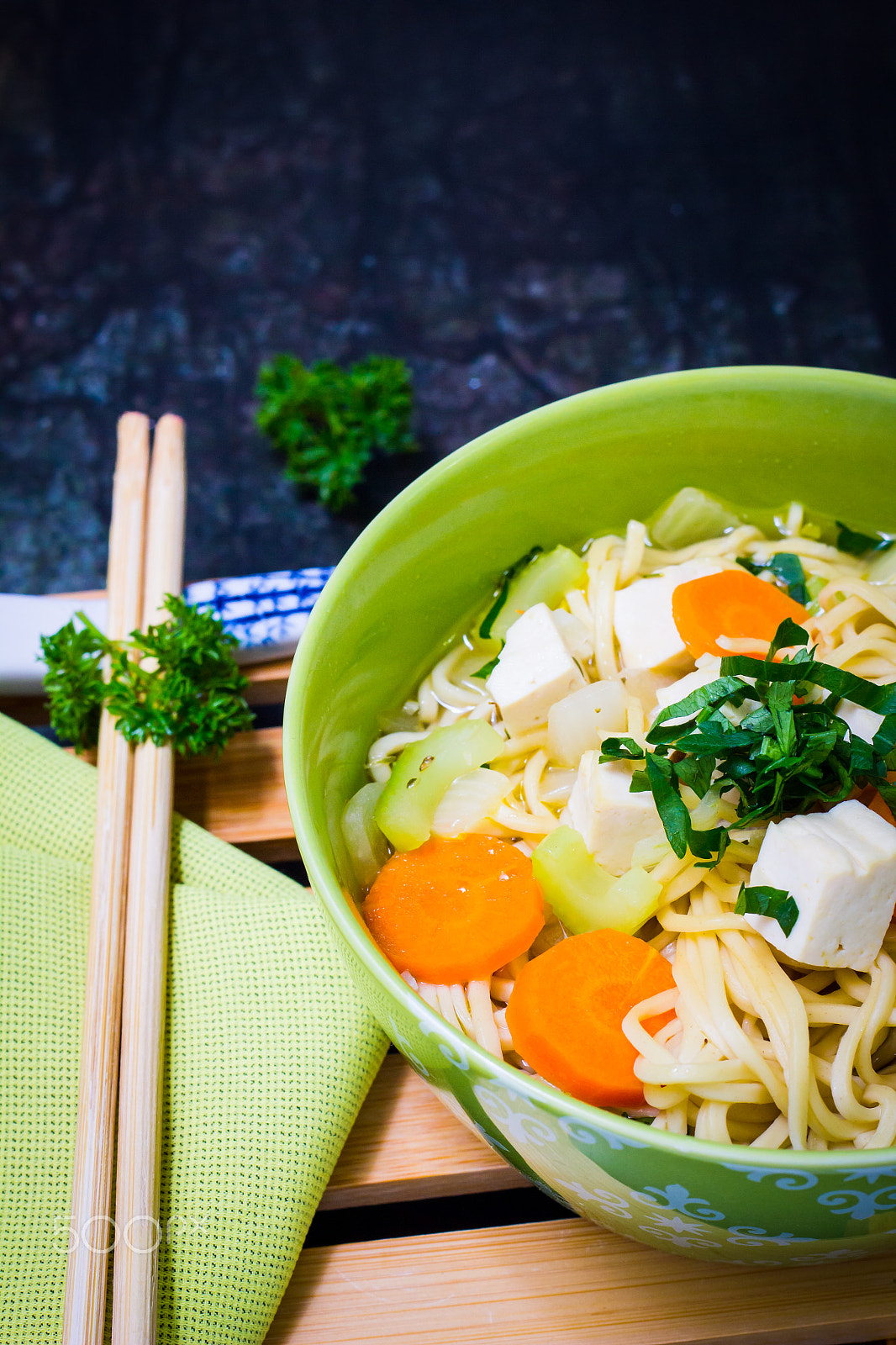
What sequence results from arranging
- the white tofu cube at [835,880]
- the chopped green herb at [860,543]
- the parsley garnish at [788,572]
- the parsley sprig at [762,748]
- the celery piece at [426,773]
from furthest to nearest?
the chopped green herb at [860,543] → the parsley garnish at [788,572] → the celery piece at [426,773] → the parsley sprig at [762,748] → the white tofu cube at [835,880]

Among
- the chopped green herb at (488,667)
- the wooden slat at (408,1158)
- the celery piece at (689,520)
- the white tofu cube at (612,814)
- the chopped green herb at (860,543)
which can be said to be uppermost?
the celery piece at (689,520)

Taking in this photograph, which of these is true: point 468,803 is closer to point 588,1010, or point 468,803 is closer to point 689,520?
point 588,1010

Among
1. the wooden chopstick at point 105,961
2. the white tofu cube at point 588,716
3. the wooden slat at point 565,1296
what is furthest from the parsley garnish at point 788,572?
the wooden chopstick at point 105,961

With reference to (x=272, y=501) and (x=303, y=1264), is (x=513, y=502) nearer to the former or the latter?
(x=272, y=501)

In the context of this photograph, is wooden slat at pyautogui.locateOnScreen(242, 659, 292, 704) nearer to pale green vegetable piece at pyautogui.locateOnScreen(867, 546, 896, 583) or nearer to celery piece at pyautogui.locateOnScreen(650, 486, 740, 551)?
celery piece at pyautogui.locateOnScreen(650, 486, 740, 551)

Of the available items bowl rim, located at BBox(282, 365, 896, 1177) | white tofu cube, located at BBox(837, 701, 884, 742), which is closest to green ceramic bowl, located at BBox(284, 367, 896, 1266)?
bowl rim, located at BBox(282, 365, 896, 1177)

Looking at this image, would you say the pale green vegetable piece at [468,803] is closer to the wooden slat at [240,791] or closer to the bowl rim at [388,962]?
the bowl rim at [388,962]

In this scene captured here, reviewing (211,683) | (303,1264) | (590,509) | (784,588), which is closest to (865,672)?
(784,588)
